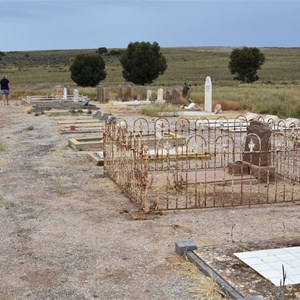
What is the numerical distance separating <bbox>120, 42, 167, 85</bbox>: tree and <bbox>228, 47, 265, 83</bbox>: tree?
22.5 ft

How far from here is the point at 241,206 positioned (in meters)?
9.44

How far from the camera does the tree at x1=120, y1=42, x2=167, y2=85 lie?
4716cm

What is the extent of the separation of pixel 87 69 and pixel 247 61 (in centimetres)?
1402

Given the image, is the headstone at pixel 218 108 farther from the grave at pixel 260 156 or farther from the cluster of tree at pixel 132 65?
the cluster of tree at pixel 132 65

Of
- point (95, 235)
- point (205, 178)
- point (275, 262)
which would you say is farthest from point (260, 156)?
point (275, 262)

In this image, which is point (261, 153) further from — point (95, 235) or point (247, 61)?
point (247, 61)

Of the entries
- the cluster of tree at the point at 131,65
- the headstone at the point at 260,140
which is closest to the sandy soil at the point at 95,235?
the headstone at the point at 260,140

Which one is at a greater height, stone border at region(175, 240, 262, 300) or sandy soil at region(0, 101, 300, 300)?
stone border at region(175, 240, 262, 300)

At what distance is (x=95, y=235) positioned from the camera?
7.93 metres

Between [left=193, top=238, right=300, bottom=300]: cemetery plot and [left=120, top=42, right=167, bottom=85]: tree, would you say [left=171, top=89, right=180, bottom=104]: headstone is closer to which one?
[left=120, top=42, right=167, bottom=85]: tree

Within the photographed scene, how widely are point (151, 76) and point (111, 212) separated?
130 ft

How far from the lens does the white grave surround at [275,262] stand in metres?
6.08

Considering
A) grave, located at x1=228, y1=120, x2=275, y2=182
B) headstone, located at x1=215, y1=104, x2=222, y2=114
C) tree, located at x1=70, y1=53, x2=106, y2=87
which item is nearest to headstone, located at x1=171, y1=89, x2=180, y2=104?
headstone, located at x1=215, y1=104, x2=222, y2=114

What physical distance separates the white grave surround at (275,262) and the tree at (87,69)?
4020cm
